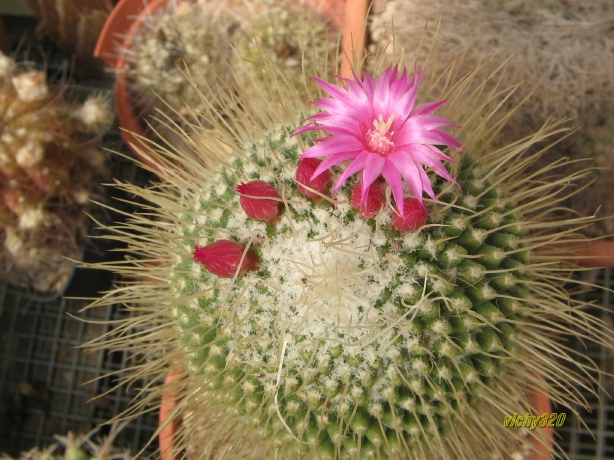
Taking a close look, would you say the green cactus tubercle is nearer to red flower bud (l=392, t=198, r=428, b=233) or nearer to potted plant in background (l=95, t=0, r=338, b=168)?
red flower bud (l=392, t=198, r=428, b=233)

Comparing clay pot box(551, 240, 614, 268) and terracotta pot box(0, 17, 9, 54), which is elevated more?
terracotta pot box(0, 17, 9, 54)

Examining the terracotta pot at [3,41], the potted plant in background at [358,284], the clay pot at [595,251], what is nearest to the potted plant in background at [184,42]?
the terracotta pot at [3,41]

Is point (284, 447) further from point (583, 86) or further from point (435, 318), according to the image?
point (583, 86)

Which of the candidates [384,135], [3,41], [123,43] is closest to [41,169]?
[123,43]

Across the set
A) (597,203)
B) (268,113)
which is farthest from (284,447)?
(597,203)

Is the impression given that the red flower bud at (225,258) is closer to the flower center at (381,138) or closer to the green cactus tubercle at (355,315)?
Result: the green cactus tubercle at (355,315)

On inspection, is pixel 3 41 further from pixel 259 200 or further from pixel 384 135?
pixel 384 135

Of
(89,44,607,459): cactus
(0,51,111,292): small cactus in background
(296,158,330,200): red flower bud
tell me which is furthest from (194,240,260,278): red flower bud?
(0,51,111,292): small cactus in background
